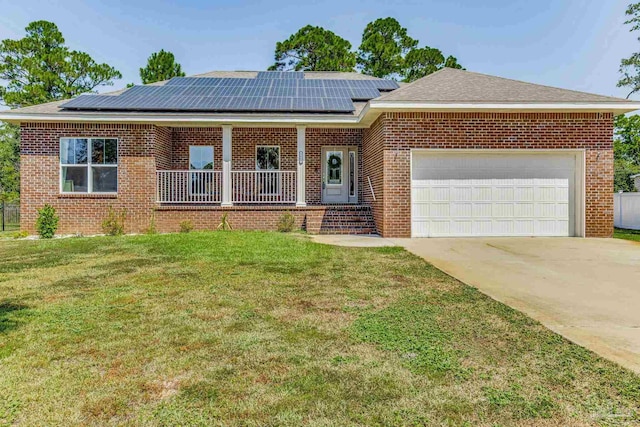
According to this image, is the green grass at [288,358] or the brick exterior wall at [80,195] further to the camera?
the brick exterior wall at [80,195]

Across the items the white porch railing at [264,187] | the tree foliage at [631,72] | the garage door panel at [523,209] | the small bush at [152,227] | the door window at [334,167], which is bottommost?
the small bush at [152,227]

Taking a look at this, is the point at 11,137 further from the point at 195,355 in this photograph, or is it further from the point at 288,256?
the point at 195,355

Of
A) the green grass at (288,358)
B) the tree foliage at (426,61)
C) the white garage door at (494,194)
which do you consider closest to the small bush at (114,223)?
the green grass at (288,358)

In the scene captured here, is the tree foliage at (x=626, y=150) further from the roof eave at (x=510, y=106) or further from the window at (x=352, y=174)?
the window at (x=352, y=174)

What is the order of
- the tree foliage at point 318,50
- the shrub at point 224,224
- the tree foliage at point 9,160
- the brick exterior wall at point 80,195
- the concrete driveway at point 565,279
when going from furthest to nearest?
the tree foliage at point 318,50, the tree foliage at point 9,160, the brick exterior wall at point 80,195, the shrub at point 224,224, the concrete driveway at point 565,279

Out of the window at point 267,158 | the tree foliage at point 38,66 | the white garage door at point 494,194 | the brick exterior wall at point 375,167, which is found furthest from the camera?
the tree foliage at point 38,66

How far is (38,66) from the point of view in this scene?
22625mm

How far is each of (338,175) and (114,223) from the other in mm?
7526

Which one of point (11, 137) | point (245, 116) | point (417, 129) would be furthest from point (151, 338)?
point (11, 137)

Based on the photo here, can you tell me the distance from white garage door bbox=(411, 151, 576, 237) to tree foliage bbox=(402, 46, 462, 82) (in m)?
18.0

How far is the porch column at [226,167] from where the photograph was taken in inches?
492

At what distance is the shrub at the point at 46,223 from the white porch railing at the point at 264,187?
16.8 feet

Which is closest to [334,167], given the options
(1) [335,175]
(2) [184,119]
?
(1) [335,175]

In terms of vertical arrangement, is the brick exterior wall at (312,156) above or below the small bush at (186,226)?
above
